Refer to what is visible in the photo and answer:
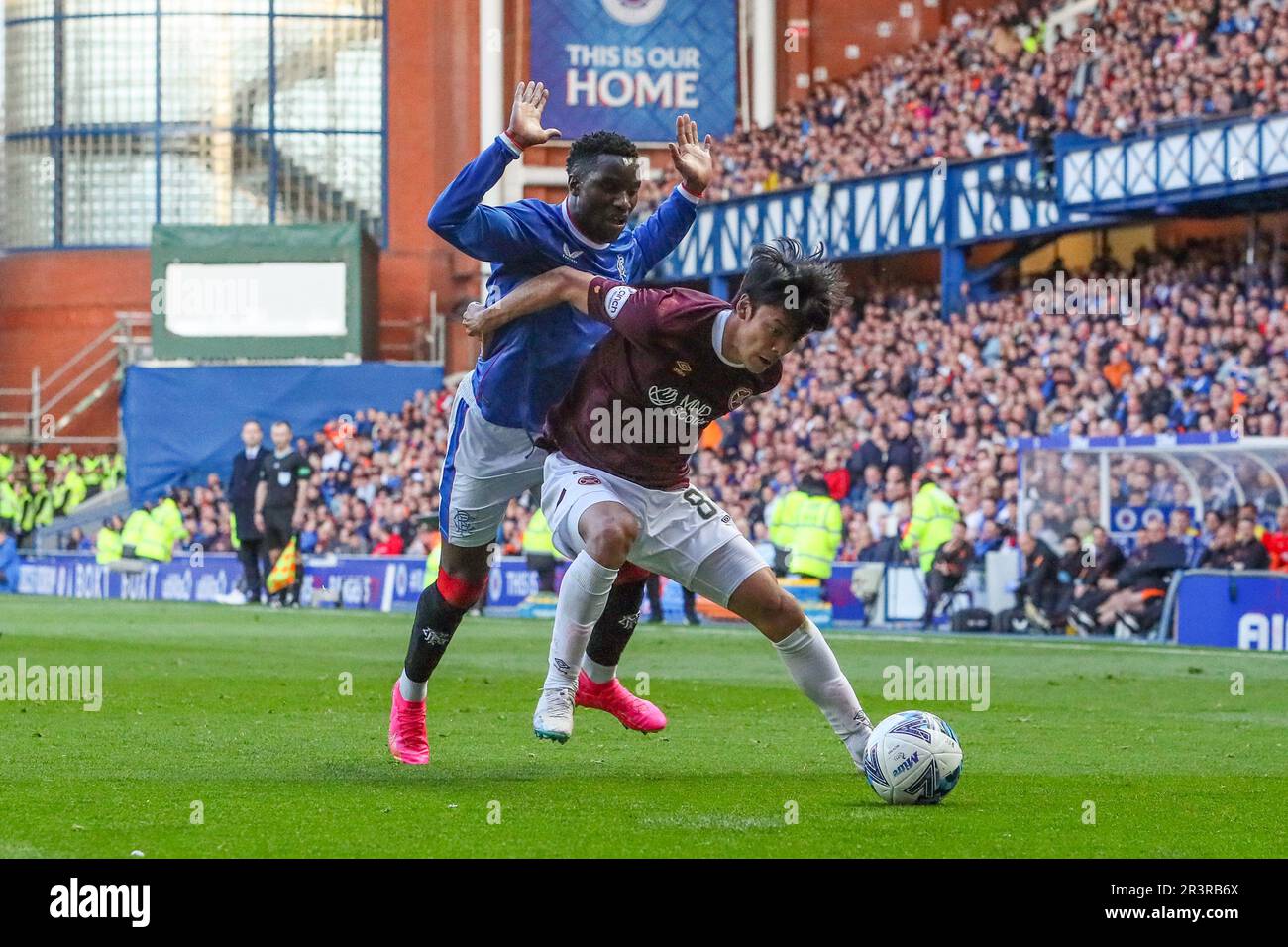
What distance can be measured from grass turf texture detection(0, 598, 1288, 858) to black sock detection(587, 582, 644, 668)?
44 centimetres

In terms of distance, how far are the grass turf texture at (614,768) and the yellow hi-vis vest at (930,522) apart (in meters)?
6.90

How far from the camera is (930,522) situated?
2333 centimetres

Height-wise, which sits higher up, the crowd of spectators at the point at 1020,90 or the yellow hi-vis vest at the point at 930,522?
the crowd of spectators at the point at 1020,90

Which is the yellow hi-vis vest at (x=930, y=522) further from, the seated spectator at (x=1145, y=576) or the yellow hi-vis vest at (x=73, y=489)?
the yellow hi-vis vest at (x=73, y=489)

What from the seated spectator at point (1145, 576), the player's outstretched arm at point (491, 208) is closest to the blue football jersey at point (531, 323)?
the player's outstretched arm at point (491, 208)

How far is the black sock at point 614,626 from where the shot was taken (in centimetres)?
913

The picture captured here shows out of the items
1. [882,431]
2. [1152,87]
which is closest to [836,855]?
[882,431]

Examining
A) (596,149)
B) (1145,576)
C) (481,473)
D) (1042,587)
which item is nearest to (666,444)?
(481,473)

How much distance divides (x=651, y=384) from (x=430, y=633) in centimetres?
163

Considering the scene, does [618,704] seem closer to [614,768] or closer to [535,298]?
[614,768]

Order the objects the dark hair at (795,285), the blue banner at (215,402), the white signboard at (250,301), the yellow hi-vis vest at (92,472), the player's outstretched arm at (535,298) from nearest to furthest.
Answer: the dark hair at (795,285) < the player's outstretched arm at (535,298) < the blue banner at (215,402) < the white signboard at (250,301) < the yellow hi-vis vest at (92,472)
